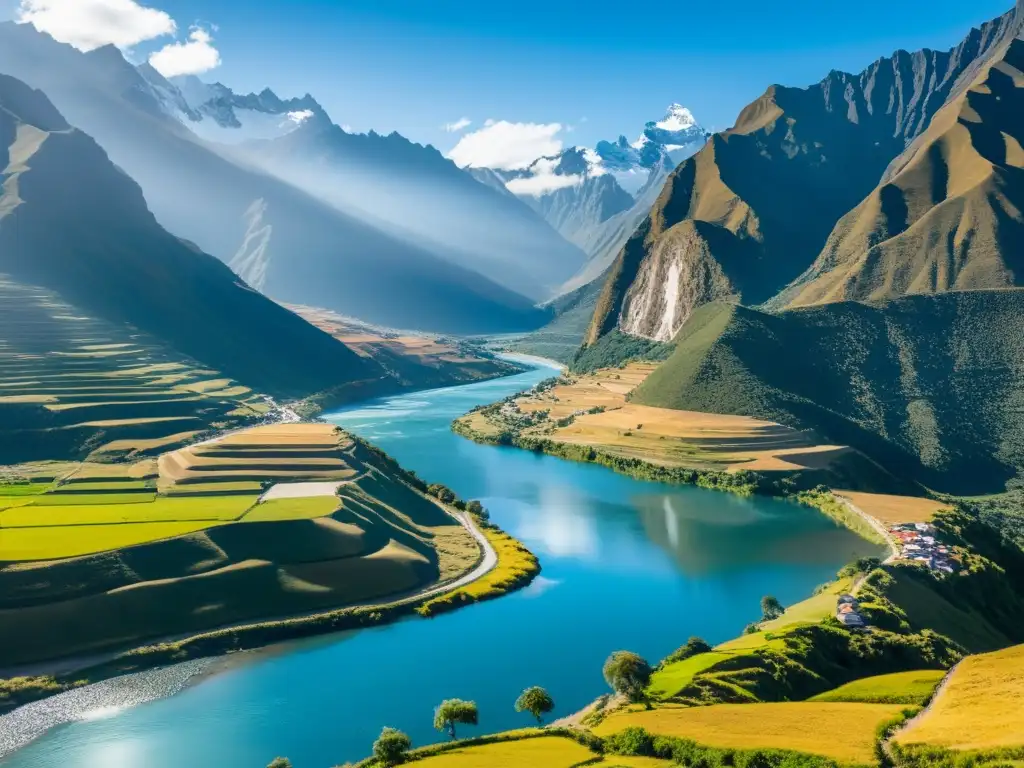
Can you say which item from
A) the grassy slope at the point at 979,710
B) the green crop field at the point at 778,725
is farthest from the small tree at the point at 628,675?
the grassy slope at the point at 979,710

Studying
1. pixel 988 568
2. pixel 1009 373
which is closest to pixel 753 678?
pixel 988 568

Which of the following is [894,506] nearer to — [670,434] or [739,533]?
[739,533]

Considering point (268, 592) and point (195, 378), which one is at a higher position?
point (195, 378)

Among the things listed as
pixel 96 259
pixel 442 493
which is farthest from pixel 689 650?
pixel 96 259

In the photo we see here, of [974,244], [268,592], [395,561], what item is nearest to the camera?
[268,592]

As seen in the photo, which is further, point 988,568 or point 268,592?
point 988,568

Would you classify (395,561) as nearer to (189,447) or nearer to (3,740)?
(3,740)

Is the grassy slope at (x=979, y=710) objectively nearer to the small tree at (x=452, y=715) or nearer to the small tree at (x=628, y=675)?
the small tree at (x=628, y=675)
